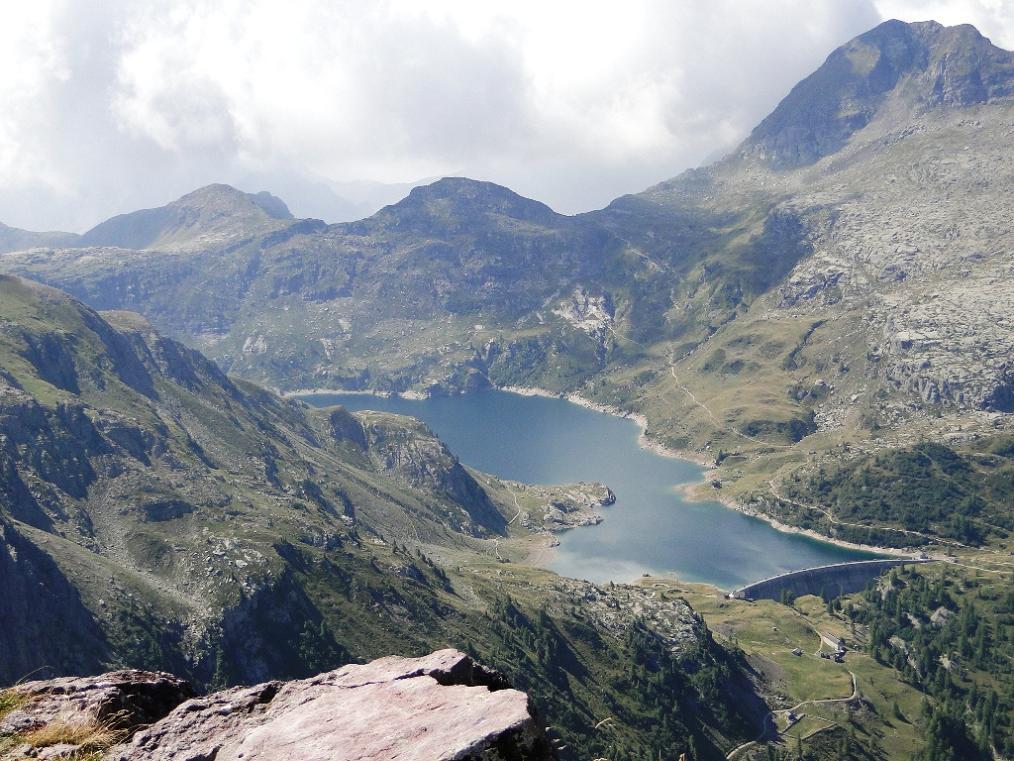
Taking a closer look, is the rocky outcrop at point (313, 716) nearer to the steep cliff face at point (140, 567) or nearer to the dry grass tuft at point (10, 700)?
the dry grass tuft at point (10, 700)

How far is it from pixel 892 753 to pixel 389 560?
4699 inches

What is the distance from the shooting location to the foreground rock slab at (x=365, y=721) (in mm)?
14055

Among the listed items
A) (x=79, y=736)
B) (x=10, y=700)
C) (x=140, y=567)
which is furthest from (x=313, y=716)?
(x=140, y=567)

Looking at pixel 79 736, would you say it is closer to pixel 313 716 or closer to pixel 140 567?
pixel 313 716

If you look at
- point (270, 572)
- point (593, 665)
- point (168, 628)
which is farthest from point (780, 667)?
point (168, 628)

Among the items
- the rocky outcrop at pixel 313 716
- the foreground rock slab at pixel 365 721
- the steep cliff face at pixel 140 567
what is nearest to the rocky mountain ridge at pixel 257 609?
the steep cliff face at pixel 140 567

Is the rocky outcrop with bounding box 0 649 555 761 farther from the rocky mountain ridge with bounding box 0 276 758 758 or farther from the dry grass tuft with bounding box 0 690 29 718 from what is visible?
the rocky mountain ridge with bounding box 0 276 758 758

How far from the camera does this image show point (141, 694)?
19641 millimetres

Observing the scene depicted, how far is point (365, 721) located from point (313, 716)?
141 centimetres

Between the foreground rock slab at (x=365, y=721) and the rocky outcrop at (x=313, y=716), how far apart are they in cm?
2

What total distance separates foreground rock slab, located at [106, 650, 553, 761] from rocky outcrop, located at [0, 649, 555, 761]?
0.02 metres

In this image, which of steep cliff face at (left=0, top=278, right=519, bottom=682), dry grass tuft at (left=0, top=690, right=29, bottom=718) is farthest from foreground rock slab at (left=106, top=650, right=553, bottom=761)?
steep cliff face at (left=0, top=278, right=519, bottom=682)

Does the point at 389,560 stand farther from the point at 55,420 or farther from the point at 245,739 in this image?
the point at 245,739

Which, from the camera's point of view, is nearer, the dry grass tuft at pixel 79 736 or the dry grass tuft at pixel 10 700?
the dry grass tuft at pixel 79 736
